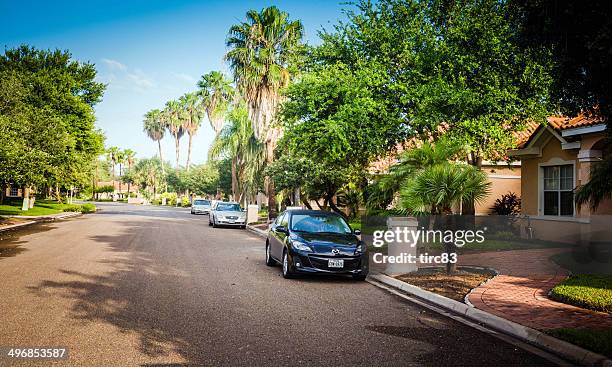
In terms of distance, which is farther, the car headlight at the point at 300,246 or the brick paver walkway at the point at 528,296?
the car headlight at the point at 300,246

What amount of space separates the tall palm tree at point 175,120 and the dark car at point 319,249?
7891cm

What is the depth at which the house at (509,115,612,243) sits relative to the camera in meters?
15.3

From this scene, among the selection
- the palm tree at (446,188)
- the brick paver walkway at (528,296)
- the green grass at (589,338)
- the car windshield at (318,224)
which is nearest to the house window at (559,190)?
the brick paver walkway at (528,296)

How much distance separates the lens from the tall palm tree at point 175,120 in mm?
87250

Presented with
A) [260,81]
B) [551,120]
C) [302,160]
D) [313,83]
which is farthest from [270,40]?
[551,120]

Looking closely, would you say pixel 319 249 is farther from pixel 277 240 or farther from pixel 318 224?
pixel 277 240

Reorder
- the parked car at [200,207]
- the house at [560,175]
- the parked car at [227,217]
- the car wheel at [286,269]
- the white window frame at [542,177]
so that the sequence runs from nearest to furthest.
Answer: the car wheel at [286,269] → the house at [560,175] → the white window frame at [542,177] → the parked car at [227,217] → the parked car at [200,207]

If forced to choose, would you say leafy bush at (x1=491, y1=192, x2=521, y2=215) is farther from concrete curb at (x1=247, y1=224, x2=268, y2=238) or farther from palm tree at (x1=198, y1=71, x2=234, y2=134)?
palm tree at (x1=198, y1=71, x2=234, y2=134)

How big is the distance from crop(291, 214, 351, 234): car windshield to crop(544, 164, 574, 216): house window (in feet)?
32.8

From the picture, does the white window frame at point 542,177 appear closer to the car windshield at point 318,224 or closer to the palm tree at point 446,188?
the palm tree at point 446,188

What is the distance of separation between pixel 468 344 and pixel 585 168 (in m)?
12.3

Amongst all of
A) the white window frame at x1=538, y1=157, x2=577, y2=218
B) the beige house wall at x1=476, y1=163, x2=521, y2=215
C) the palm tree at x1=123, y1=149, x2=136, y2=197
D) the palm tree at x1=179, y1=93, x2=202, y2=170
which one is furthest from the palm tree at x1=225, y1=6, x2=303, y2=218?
the palm tree at x1=123, y1=149, x2=136, y2=197

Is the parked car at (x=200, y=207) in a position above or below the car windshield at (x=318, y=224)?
below

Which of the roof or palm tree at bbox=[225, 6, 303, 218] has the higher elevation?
palm tree at bbox=[225, 6, 303, 218]
